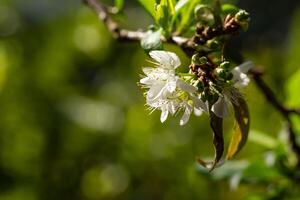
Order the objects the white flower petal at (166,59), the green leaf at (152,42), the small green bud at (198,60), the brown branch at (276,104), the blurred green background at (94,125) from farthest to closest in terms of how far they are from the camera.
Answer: the blurred green background at (94,125) → the brown branch at (276,104) → the green leaf at (152,42) → the white flower petal at (166,59) → the small green bud at (198,60)

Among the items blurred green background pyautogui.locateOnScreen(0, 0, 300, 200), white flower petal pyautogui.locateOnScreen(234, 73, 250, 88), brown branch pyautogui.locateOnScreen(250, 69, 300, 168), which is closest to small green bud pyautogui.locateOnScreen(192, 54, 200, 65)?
white flower petal pyautogui.locateOnScreen(234, 73, 250, 88)

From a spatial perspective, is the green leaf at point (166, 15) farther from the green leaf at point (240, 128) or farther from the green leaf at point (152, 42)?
the green leaf at point (240, 128)

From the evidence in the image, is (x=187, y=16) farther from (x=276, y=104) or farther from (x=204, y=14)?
(x=276, y=104)

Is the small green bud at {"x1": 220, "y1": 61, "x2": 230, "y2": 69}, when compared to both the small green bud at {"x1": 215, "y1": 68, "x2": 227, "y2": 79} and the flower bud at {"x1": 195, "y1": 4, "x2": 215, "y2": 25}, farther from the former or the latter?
the flower bud at {"x1": 195, "y1": 4, "x2": 215, "y2": 25}

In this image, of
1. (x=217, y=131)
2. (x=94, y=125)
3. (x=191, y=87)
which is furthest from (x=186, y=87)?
(x=94, y=125)

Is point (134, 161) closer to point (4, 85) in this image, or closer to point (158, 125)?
point (158, 125)

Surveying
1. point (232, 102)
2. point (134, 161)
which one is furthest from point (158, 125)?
point (232, 102)

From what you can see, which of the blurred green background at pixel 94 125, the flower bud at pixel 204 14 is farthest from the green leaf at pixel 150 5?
the blurred green background at pixel 94 125
